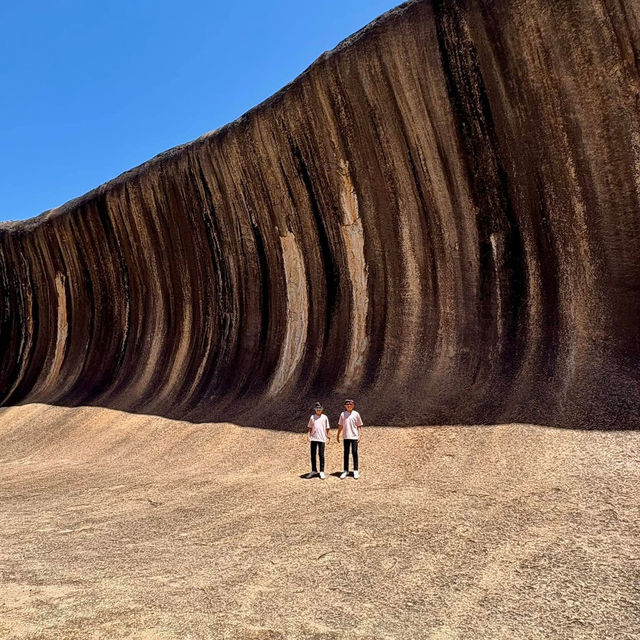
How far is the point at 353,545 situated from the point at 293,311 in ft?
25.2

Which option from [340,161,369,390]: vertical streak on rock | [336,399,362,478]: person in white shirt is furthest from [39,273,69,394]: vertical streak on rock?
[336,399,362,478]: person in white shirt

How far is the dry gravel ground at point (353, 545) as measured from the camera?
325 centimetres

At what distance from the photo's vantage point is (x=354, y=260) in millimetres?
10961

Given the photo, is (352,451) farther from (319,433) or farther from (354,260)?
(354,260)

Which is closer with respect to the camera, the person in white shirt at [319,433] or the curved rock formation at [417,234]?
the person in white shirt at [319,433]

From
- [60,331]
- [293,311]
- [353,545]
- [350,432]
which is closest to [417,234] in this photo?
[293,311]

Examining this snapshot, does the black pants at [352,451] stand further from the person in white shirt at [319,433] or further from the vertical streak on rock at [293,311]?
the vertical streak on rock at [293,311]

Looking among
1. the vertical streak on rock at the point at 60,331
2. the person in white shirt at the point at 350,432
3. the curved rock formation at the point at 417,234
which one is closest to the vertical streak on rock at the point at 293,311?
the curved rock formation at the point at 417,234

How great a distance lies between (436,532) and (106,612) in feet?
8.29

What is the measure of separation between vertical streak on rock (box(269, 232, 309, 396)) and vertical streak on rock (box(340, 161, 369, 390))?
121cm

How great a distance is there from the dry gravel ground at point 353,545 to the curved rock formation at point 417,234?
132 centimetres

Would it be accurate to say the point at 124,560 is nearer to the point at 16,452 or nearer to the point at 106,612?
the point at 106,612

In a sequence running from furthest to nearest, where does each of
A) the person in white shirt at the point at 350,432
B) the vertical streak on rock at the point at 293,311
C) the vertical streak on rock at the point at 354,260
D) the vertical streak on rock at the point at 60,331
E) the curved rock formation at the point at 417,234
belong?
the vertical streak on rock at the point at 60,331, the vertical streak on rock at the point at 293,311, the vertical streak on rock at the point at 354,260, the curved rock formation at the point at 417,234, the person in white shirt at the point at 350,432

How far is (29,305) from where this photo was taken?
19.1 metres
